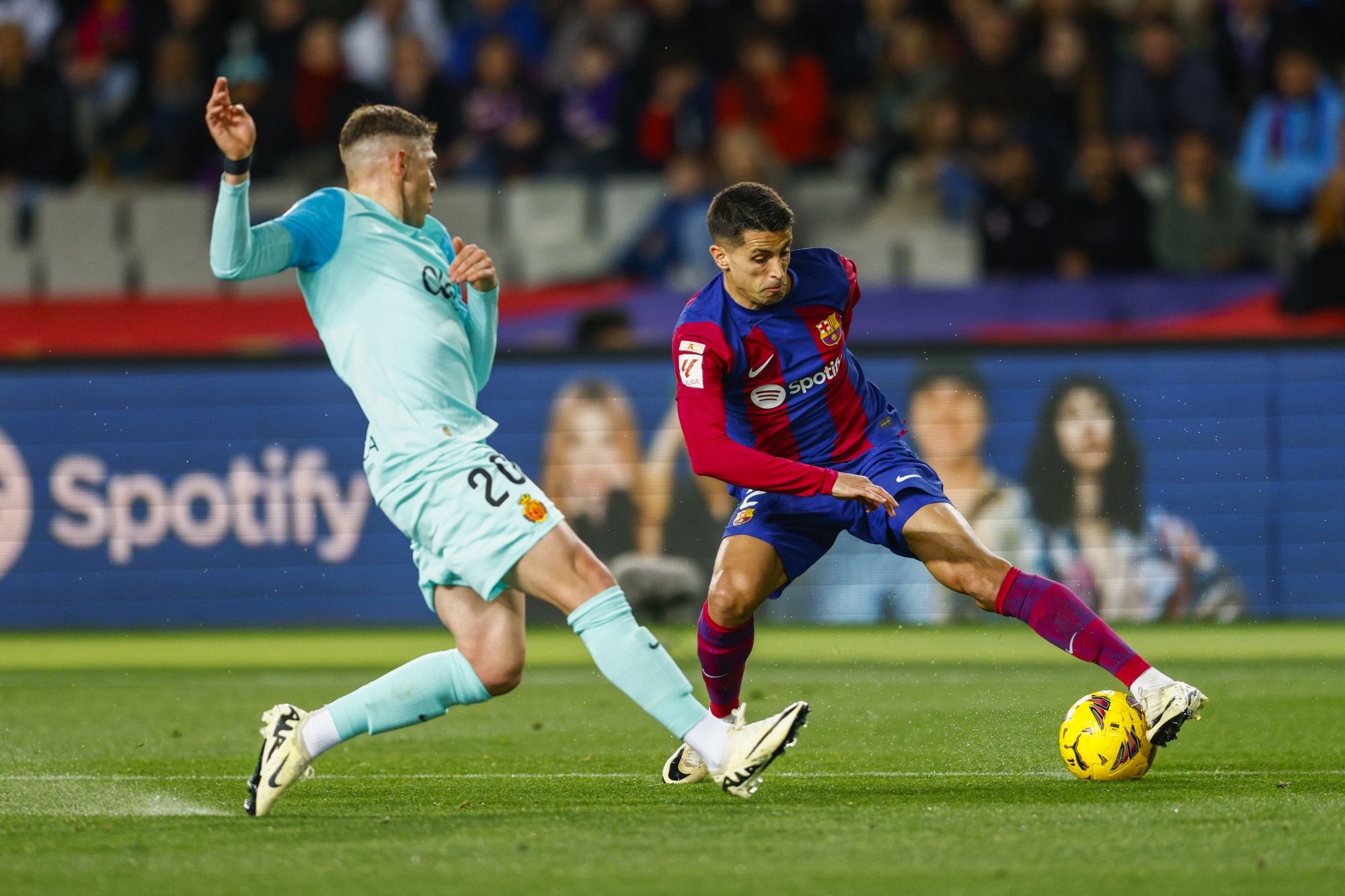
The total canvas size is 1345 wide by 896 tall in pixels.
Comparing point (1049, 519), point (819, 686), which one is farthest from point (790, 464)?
point (1049, 519)

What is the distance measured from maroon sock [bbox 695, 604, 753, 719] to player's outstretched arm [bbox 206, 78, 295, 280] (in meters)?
1.90

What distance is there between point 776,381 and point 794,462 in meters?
0.39

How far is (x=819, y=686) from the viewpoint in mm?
8812

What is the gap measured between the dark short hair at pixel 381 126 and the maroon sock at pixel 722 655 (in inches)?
72.4

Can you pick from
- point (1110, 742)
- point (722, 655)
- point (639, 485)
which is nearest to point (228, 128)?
point (722, 655)

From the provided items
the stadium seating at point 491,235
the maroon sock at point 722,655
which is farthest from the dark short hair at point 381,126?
the stadium seating at point 491,235

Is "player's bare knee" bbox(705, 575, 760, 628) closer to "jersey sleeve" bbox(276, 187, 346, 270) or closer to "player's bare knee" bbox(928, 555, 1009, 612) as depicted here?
"player's bare knee" bbox(928, 555, 1009, 612)

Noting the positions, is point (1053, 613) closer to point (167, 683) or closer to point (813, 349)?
point (813, 349)

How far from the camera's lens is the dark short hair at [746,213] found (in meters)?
5.88

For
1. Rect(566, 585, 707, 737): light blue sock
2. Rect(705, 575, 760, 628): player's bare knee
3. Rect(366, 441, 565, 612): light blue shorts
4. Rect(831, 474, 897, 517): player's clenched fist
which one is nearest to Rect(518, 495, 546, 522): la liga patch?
Rect(366, 441, 565, 612): light blue shorts

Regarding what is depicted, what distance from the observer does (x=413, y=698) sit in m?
5.32

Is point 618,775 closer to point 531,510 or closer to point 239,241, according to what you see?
point 531,510

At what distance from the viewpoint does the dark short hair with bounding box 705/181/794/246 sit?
5883 mm

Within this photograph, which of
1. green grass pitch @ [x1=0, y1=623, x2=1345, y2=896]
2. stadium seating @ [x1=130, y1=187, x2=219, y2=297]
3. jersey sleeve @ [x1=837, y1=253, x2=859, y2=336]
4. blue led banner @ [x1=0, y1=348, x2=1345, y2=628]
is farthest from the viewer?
stadium seating @ [x1=130, y1=187, x2=219, y2=297]
